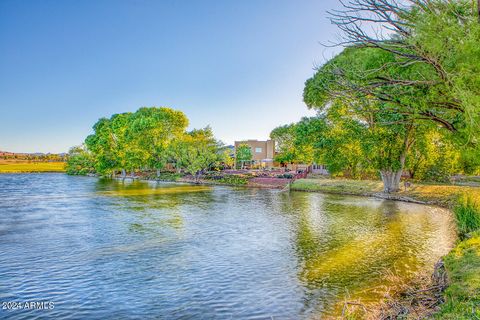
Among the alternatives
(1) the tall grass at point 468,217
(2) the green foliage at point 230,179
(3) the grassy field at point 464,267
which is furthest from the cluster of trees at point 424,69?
(2) the green foliage at point 230,179

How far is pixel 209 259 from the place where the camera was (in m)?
13.3

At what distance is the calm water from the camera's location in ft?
30.6

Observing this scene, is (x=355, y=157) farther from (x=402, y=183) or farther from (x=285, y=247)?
(x=285, y=247)

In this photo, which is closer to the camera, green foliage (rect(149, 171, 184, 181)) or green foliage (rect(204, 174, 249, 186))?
green foliage (rect(204, 174, 249, 186))

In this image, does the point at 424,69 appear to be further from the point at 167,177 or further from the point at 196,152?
the point at 167,177

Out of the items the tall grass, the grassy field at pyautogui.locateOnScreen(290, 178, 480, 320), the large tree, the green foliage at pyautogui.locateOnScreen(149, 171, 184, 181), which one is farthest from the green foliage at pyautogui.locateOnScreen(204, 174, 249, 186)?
the tall grass

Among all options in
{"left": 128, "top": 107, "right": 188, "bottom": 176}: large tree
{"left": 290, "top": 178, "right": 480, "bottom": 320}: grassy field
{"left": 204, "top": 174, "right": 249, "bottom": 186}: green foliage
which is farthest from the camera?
{"left": 128, "top": 107, "right": 188, "bottom": 176}: large tree

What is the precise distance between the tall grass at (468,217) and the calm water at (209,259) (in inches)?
39.4

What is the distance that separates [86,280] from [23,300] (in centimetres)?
183

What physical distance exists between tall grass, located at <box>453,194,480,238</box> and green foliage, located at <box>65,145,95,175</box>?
78.3 metres

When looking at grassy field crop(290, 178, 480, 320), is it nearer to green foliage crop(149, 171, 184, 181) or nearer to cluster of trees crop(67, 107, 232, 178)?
cluster of trees crop(67, 107, 232, 178)

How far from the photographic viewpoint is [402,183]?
Result: 37.9 m

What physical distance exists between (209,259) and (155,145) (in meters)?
55.1

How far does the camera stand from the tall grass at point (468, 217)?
1636 cm
